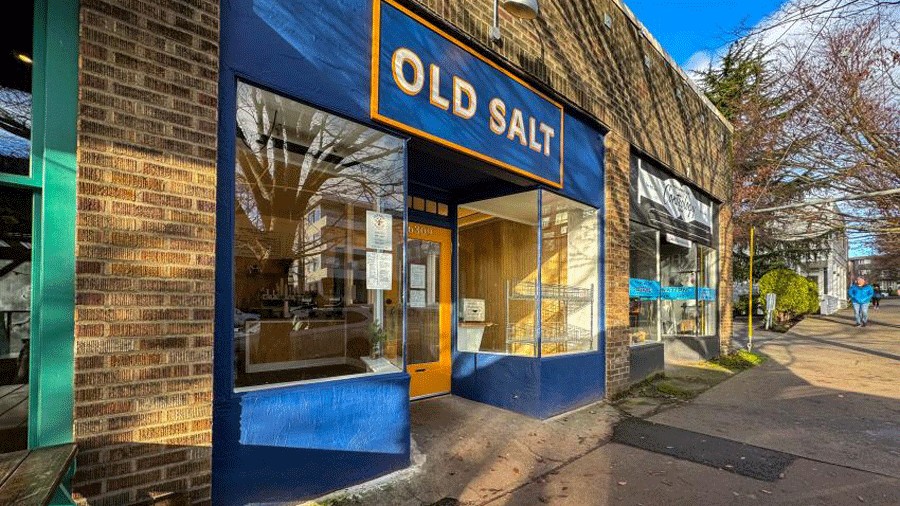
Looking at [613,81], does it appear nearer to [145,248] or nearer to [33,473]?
[145,248]

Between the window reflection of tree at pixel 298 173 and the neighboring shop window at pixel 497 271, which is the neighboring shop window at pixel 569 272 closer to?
the neighboring shop window at pixel 497 271

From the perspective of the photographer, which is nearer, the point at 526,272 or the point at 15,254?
the point at 15,254

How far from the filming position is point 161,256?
296 cm

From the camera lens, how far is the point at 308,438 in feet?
11.6

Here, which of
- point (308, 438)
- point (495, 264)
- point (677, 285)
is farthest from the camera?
point (677, 285)

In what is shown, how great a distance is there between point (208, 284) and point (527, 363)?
384 centimetres

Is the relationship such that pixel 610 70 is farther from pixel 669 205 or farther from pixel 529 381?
pixel 529 381

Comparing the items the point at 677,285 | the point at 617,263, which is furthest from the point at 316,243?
the point at 677,285

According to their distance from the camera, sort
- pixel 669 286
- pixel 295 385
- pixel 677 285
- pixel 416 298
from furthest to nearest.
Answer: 1. pixel 677 285
2. pixel 669 286
3. pixel 416 298
4. pixel 295 385

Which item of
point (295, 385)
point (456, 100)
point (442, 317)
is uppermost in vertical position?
point (456, 100)

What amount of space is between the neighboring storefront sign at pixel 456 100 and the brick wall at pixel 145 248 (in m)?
1.44

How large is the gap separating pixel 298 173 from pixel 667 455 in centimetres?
432

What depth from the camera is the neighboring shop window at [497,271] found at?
6.57 m

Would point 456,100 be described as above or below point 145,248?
above
